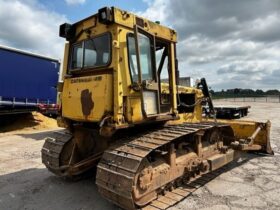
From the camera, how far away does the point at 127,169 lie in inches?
165

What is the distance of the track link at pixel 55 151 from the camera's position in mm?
5707

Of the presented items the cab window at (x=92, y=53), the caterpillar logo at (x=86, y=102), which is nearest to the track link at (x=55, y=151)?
the caterpillar logo at (x=86, y=102)

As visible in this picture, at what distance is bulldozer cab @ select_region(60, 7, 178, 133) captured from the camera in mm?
4586

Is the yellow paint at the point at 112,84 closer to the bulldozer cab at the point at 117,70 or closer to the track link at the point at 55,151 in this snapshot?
the bulldozer cab at the point at 117,70

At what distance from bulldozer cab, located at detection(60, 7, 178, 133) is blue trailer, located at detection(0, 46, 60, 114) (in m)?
9.25

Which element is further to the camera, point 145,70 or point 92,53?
point 92,53

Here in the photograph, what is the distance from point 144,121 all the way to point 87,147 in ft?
5.58

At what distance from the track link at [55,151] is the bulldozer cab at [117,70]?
2.20ft

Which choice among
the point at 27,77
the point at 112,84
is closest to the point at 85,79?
the point at 112,84

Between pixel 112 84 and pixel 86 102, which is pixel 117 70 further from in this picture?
pixel 86 102

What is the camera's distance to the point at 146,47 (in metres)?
5.02

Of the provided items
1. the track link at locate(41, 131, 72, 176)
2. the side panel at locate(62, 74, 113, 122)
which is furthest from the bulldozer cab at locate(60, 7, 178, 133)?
the track link at locate(41, 131, 72, 176)

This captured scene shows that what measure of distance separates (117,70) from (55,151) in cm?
229

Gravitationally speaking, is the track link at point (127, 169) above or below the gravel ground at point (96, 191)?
above
